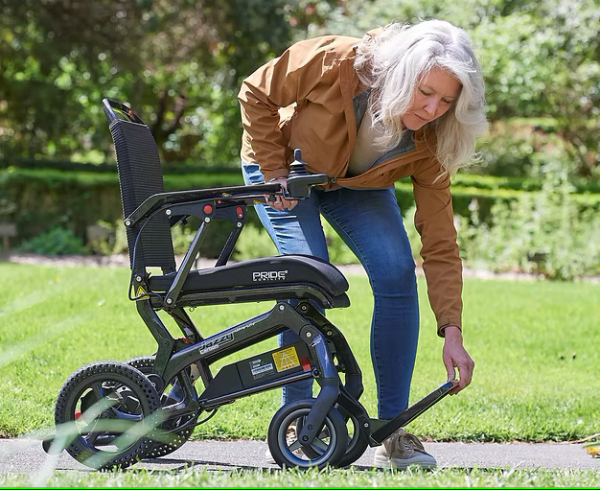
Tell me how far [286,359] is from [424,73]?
1.05 meters

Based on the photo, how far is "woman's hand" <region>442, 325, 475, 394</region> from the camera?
3115 millimetres

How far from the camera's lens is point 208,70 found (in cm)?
1664

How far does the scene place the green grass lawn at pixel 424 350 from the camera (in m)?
4.01

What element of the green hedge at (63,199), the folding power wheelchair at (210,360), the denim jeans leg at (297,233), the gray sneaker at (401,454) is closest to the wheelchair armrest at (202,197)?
the folding power wheelchair at (210,360)

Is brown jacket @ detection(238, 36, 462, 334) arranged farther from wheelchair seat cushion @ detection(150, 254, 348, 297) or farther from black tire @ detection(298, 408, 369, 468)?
black tire @ detection(298, 408, 369, 468)

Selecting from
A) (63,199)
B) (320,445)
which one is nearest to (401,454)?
(320,445)

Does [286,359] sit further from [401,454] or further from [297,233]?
[401,454]

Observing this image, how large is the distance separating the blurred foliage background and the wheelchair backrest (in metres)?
8.01

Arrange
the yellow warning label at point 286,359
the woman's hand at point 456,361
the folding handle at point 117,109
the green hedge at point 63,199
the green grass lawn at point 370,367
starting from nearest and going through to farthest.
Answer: the green grass lawn at point 370,367
the yellow warning label at point 286,359
the woman's hand at point 456,361
the folding handle at point 117,109
the green hedge at point 63,199

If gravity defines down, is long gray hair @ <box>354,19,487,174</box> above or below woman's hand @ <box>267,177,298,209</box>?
above

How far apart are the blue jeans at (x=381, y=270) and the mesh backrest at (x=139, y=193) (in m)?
0.43

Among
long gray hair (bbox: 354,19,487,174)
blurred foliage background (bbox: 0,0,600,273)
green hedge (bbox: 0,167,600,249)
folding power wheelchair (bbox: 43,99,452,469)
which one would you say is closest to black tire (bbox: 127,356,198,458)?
folding power wheelchair (bbox: 43,99,452,469)

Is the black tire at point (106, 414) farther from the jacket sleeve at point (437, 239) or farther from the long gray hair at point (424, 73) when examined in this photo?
the long gray hair at point (424, 73)

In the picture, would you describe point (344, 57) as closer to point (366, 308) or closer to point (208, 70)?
point (366, 308)
